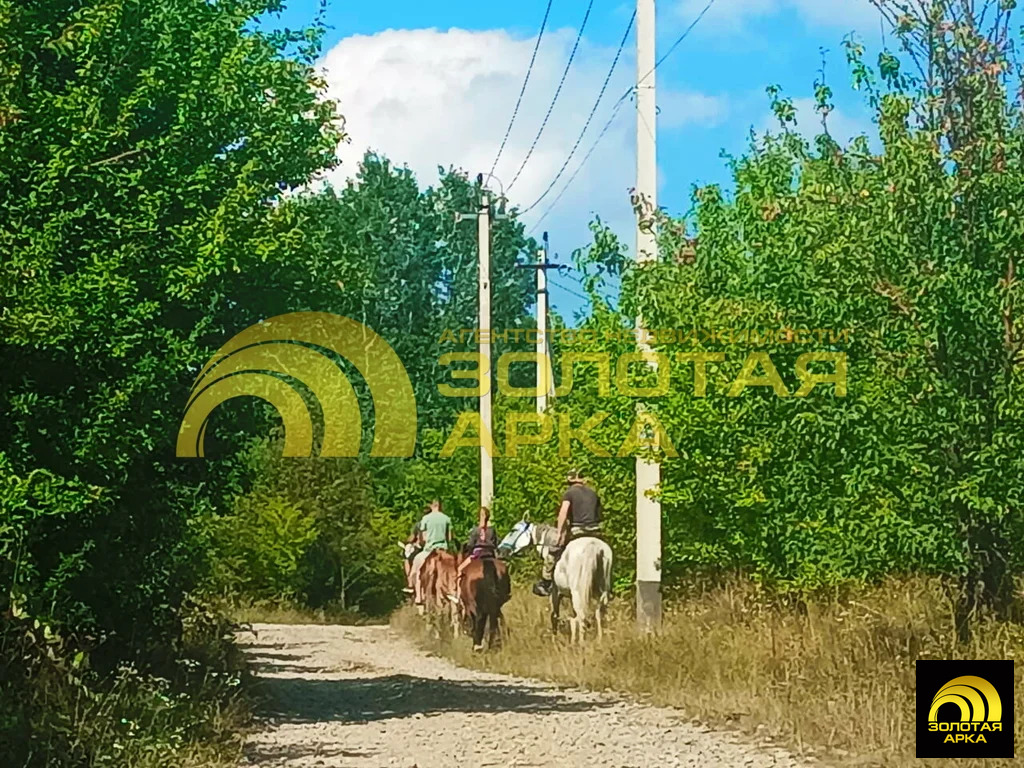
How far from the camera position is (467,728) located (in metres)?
15.2

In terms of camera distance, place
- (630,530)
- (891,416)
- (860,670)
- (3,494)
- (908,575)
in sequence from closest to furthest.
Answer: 1. (3,494)
2. (891,416)
3. (860,670)
4. (908,575)
5. (630,530)

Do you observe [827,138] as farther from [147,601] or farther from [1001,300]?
[147,601]

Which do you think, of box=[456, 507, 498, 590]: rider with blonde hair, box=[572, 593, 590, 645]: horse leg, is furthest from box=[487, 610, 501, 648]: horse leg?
box=[572, 593, 590, 645]: horse leg

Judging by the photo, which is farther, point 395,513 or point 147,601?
point 395,513

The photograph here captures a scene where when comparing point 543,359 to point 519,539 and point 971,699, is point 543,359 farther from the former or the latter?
point 971,699

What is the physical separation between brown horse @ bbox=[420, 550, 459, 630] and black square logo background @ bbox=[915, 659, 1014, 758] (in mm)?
15021

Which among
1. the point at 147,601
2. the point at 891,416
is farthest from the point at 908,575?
the point at 147,601

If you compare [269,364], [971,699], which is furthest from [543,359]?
[971,699]

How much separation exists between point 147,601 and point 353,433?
1199 inches

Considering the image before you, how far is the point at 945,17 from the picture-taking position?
1373 cm

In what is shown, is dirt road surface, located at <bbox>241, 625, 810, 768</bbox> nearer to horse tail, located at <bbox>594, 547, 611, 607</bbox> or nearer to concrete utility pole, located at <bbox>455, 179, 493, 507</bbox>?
horse tail, located at <bbox>594, 547, 611, 607</bbox>

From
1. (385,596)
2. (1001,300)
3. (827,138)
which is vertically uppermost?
(827,138)

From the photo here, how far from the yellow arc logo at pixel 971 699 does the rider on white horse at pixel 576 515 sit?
1028 cm

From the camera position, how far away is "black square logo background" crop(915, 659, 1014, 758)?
36.9ft
